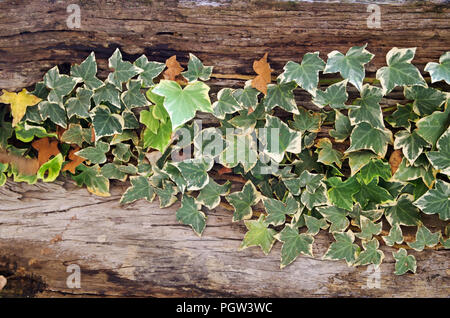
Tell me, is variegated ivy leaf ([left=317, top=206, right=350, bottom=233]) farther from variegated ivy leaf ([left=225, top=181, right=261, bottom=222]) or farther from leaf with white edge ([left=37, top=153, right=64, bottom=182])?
leaf with white edge ([left=37, top=153, right=64, bottom=182])

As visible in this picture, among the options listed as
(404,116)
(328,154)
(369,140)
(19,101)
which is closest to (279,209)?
(328,154)

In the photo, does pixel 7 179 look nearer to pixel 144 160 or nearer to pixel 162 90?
pixel 144 160

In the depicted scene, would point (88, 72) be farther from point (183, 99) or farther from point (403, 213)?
point (403, 213)

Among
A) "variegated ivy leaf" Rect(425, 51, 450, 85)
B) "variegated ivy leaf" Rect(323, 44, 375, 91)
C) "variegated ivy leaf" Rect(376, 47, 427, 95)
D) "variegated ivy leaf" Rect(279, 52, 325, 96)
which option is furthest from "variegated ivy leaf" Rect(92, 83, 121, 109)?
"variegated ivy leaf" Rect(425, 51, 450, 85)

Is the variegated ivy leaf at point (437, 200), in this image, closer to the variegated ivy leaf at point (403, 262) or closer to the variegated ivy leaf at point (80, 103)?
the variegated ivy leaf at point (403, 262)

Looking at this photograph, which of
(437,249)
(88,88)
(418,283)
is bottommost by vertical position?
(418,283)

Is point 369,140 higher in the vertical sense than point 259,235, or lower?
higher

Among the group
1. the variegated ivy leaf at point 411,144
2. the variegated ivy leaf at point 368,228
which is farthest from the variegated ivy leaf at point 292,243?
the variegated ivy leaf at point 411,144

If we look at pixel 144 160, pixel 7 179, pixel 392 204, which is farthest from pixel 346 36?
pixel 7 179
